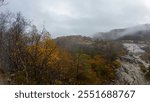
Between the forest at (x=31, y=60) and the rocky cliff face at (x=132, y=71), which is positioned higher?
the forest at (x=31, y=60)

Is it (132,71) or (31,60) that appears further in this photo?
(132,71)

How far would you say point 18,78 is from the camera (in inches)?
680

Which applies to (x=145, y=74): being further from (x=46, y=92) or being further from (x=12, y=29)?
(x=46, y=92)

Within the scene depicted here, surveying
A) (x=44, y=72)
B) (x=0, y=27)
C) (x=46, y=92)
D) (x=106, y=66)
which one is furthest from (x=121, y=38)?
(x=46, y=92)

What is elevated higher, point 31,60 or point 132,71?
point 31,60

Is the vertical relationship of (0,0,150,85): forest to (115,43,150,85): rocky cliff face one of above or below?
above

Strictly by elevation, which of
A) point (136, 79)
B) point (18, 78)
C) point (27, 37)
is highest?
point (27, 37)

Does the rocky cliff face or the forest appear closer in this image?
the forest

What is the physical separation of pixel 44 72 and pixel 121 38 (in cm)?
15749

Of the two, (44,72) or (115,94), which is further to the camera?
(44,72)

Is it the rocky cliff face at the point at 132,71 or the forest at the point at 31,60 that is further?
the rocky cliff face at the point at 132,71

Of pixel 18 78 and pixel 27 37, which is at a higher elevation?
pixel 27 37

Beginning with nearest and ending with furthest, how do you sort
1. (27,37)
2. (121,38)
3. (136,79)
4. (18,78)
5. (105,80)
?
(18,78) → (27,37) → (105,80) → (136,79) → (121,38)

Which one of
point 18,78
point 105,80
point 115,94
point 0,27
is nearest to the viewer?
point 115,94
